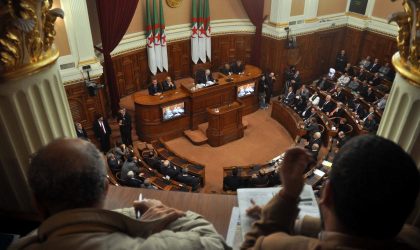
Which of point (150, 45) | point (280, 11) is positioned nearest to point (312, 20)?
point (280, 11)

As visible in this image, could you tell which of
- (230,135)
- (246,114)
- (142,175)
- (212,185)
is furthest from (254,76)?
(142,175)

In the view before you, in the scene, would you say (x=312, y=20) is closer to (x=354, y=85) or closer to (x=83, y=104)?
(x=354, y=85)

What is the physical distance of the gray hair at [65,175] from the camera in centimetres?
126

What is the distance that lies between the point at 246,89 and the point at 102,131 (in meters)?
5.04

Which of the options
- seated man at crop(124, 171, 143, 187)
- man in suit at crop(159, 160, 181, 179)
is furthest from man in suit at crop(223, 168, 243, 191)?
seated man at crop(124, 171, 143, 187)

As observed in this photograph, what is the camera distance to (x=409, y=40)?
193 centimetres

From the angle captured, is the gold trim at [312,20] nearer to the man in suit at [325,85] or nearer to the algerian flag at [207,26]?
the man in suit at [325,85]

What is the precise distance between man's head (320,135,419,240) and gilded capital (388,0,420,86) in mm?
988

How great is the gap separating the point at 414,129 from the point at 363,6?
41.8 feet

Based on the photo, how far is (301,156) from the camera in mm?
1474

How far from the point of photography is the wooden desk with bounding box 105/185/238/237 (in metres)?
2.37

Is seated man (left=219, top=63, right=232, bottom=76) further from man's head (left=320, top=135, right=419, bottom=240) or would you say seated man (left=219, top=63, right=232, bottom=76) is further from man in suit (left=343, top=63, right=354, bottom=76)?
man's head (left=320, top=135, right=419, bottom=240)

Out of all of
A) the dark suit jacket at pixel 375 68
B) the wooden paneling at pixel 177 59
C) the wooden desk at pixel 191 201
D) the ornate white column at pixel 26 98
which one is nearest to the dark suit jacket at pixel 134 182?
the wooden desk at pixel 191 201

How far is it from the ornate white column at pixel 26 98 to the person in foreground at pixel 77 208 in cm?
95
